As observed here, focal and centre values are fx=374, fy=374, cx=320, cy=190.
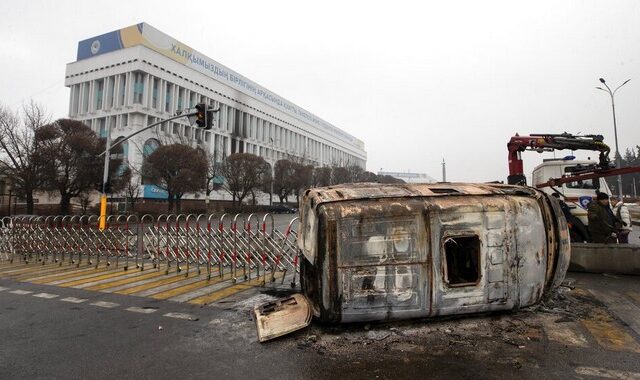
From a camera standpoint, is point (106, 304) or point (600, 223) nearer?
point (106, 304)

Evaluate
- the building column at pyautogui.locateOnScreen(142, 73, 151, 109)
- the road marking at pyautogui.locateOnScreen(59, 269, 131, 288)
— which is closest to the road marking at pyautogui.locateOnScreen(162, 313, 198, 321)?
the road marking at pyautogui.locateOnScreen(59, 269, 131, 288)

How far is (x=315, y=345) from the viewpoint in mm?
4496

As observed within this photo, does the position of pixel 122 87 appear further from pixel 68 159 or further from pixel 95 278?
pixel 95 278

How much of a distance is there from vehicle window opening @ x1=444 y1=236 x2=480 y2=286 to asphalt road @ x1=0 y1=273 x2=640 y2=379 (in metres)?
0.57

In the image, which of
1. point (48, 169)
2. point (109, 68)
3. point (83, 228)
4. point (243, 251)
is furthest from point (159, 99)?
point (243, 251)

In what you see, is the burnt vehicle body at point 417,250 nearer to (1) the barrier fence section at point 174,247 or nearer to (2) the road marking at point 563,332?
(2) the road marking at point 563,332

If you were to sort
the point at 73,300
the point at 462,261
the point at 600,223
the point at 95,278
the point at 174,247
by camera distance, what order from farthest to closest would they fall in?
the point at 174,247, the point at 600,223, the point at 95,278, the point at 73,300, the point at 462,261

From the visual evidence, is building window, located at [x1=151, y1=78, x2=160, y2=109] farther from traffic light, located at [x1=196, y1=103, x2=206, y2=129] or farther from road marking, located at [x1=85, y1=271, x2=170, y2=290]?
road marking, located at [x1=85, y1=271, x2=170, y2=290]

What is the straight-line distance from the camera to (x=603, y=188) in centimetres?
1210

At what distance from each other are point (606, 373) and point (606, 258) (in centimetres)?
634

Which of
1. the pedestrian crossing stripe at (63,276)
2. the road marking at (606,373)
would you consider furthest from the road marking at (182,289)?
the road marking at (606,373)

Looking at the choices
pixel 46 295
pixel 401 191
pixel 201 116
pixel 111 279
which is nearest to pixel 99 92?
pixel 201 116

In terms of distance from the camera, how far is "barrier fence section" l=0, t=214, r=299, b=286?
8.96m

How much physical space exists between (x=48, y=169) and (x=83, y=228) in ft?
50.2
